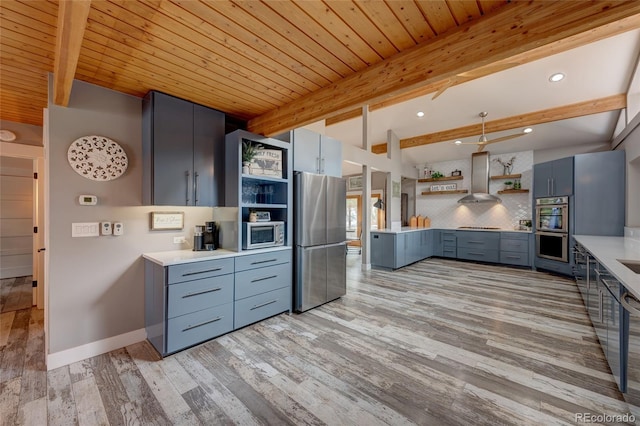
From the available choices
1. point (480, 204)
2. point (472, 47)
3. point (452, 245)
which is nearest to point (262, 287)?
point (472, 47)

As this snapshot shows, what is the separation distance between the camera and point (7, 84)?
8.07 feet

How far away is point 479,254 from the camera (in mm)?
6422

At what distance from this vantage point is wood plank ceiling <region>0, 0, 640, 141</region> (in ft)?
4.74

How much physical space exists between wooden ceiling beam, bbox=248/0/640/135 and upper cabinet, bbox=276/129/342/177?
855mm

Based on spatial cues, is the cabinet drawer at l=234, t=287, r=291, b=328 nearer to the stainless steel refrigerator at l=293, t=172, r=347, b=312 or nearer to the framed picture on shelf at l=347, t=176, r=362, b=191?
the stainless steel refrigerator at l=293, t=172, r=347, b=312

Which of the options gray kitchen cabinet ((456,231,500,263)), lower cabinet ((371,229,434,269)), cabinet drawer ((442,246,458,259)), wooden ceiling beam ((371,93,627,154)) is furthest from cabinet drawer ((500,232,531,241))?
wooden ceiling beam ((371,93,627,154))

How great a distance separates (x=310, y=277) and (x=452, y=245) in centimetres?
500

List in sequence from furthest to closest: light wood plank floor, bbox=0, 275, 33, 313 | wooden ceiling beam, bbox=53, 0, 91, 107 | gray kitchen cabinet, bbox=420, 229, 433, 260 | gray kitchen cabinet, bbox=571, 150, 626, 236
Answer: gray kitchen cabinet, bbox=420, 229, 433, 260 → gray kitchen cabinet, bbox=571, 150, 626, 236 → light wood plank floor, bbox=0, 275, 33, 313 → wooden ceiling beam, bbox=53, 0, 91, 107

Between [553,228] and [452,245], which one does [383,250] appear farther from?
[553,228]

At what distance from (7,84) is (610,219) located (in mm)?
8347

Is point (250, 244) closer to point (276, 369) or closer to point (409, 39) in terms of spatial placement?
point (276, 369)

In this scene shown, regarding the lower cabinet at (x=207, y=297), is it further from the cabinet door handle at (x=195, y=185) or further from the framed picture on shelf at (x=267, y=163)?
the framed picture on shelf at (x=267, y=163)

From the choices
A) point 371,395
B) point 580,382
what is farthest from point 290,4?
point 580,382

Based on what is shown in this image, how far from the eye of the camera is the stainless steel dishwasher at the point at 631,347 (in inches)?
59.9
